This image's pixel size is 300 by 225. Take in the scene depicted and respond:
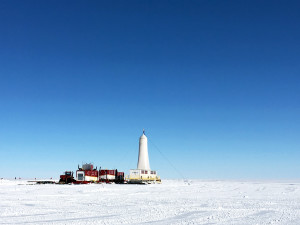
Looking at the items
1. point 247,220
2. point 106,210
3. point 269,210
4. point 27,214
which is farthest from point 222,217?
point 27,214

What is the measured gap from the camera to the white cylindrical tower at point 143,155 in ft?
230

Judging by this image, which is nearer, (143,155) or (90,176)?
(90,176)

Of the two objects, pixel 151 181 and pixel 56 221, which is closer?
pixel 56 221

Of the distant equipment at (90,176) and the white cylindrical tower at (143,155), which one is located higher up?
the white cylindrical tower at (143,155)

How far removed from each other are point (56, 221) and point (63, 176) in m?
54.1

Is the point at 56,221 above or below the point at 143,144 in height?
below

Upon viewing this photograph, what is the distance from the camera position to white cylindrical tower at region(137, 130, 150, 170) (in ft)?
230

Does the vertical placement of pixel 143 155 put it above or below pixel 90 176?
above

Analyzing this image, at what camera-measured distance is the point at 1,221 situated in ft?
48.5

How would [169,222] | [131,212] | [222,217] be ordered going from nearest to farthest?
[169,222] → [222,217] → [131,212]

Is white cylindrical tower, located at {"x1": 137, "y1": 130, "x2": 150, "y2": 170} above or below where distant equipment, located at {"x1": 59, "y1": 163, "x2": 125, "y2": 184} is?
above

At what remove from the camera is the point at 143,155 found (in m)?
70.8

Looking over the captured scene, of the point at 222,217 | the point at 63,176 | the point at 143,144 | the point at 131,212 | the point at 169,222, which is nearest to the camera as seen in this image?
the point at 169,222

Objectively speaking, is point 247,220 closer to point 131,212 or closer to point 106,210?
point 131,212
